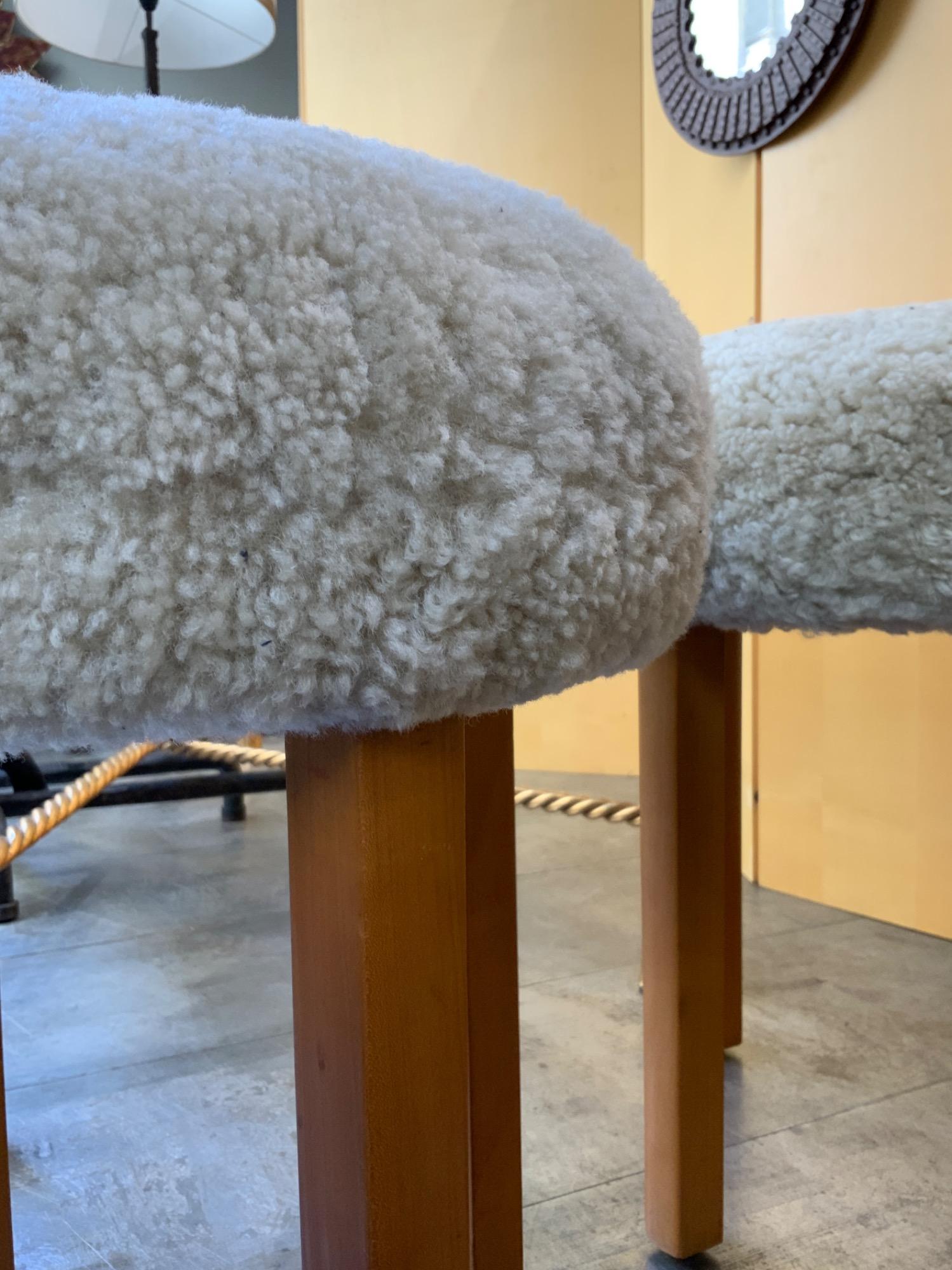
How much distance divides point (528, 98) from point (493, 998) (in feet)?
6.02

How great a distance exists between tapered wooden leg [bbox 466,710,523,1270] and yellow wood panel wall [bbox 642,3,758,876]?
830 millimetres

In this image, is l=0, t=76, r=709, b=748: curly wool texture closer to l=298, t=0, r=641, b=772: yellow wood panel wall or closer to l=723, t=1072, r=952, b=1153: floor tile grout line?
l=723, t=1072, r=952, b=1153: floor tile grout line

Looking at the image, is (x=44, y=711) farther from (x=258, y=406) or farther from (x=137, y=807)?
(x=137, y=807)

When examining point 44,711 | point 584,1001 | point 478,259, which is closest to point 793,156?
point 584,1001

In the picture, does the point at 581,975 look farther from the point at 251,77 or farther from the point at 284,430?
the point at 251,77

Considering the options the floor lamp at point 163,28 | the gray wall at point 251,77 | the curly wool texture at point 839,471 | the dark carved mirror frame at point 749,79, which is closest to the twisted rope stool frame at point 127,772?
the curly wool texture at point 839,471

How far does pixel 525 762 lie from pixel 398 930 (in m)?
1.82

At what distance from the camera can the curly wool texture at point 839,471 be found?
0.42m

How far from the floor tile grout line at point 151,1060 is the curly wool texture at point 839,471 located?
607 millimetres

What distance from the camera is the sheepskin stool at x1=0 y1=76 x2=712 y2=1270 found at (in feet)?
0.69

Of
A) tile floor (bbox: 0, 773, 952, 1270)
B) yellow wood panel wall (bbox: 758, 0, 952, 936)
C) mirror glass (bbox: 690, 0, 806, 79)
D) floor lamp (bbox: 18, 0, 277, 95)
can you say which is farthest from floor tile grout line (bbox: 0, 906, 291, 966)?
floor lamp (bbox: 18, 0, 277, 95)

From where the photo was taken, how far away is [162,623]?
0.22 meters

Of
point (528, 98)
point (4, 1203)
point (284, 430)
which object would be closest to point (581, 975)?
point (4, 1203)

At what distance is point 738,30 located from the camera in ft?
4.13
